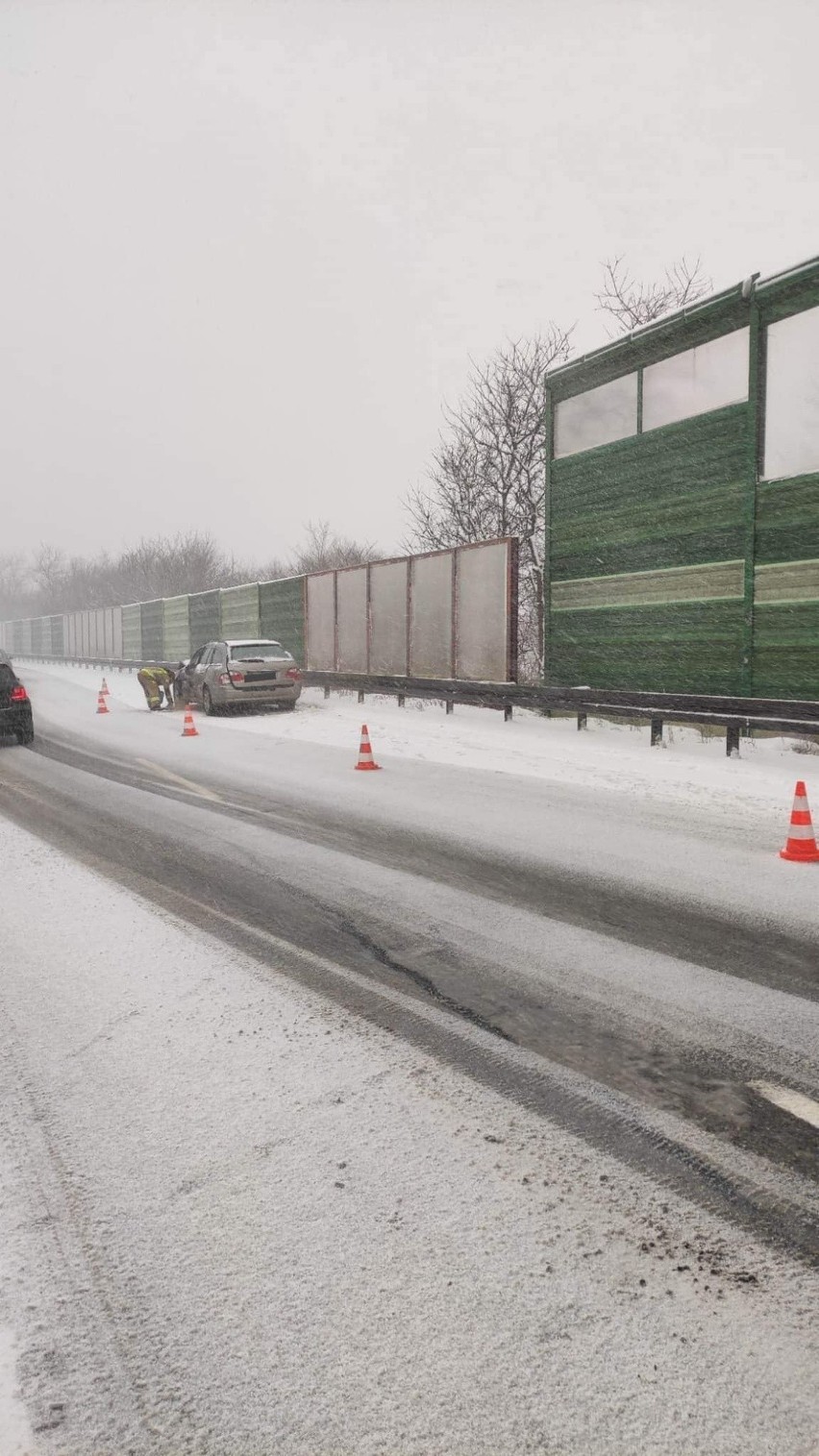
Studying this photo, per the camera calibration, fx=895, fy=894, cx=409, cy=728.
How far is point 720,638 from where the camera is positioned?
13633 mm

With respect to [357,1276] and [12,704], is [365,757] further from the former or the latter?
[357,1276]

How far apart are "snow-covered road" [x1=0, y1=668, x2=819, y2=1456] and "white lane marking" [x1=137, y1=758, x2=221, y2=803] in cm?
303

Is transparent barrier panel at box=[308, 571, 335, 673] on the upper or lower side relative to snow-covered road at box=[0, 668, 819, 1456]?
upper

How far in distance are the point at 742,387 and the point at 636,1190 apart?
1315 centimetres

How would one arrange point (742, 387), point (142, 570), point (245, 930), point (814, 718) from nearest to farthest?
point (245, 930)
point (814, 718)
point (742, 387)
point (142, 570)

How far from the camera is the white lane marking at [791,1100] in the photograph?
9.46 ft

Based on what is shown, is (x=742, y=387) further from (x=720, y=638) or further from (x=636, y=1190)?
(x=636, y=1190)

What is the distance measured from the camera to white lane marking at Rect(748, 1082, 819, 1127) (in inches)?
113

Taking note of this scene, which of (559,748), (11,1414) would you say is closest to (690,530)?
(559,748)

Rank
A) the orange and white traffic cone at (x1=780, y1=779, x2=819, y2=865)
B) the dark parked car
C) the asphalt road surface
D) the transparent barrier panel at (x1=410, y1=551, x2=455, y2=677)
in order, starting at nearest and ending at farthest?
the asphalt road surface
the orange and white traffic cone at (x1=780, y1=779, x2=819, y2=865)
the dark parked car
the transparent barrier panel at (x1=410, y1=551, x2=455, y2=677)

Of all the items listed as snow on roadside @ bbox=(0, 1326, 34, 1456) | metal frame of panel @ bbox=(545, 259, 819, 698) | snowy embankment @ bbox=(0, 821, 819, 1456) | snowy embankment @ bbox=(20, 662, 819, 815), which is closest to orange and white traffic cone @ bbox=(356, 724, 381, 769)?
snowy embankment @ bbox=(20, 662, 819, 815)

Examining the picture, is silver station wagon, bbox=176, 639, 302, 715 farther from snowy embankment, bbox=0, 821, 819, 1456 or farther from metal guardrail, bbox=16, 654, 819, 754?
snowy embankment, bbox=0, 821, 819, 1456

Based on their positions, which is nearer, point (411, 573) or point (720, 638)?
point (720, 638)

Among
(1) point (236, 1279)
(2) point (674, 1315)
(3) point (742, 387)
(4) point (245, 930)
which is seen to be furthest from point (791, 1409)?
(3) point (742, 387)
